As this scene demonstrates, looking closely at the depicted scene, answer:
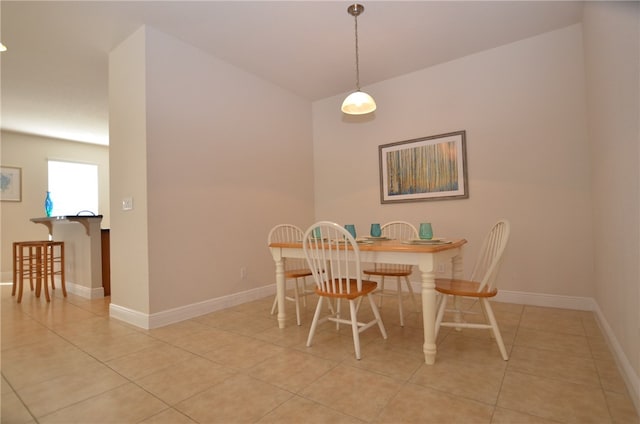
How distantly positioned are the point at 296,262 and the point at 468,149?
2.38 meters

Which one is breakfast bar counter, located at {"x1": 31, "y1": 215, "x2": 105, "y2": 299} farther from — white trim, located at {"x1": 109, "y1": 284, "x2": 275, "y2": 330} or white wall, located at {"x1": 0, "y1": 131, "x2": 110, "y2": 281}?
white wall, located at {"x1": 0, "y1": 131, "x2": 110, "y2": 281}

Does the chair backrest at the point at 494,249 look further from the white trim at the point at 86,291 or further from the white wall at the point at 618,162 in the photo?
the white trim at the point at 86,291

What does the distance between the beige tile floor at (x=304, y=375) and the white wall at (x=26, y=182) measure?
3.79m

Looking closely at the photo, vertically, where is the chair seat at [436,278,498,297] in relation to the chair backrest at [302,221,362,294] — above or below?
below

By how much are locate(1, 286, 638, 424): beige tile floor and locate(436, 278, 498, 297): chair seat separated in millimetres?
403

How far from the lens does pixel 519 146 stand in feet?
10.00

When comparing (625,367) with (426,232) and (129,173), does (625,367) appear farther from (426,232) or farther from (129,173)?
(129,173)

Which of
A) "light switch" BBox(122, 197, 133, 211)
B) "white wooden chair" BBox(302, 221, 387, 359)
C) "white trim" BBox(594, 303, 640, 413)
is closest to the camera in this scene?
"white trim" BBox(594, 303, 640, 413)

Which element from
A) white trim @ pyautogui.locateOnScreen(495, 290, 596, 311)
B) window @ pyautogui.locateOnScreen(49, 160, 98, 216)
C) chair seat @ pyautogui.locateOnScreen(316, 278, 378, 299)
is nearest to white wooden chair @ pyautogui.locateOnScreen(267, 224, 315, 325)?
chair seat @ pyautogui.locateOnScreen(316, 278, 378, 299)

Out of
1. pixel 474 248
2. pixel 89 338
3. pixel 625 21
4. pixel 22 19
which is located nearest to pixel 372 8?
pixel 625 21

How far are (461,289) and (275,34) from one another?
2737 mm

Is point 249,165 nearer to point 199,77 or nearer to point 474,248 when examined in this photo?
point 199,77

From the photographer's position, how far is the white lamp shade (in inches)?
100

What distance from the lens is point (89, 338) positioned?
93.5 inches
